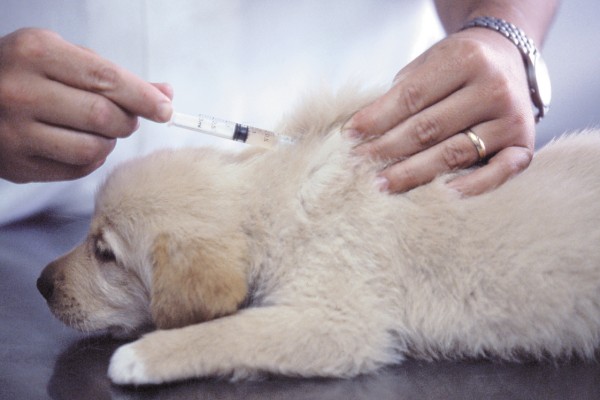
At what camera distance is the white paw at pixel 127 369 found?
4.07 ft

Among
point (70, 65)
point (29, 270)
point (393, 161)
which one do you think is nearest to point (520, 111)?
point (393, 161)

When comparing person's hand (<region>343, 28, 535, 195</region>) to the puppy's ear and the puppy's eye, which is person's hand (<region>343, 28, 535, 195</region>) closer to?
the puppy's ear

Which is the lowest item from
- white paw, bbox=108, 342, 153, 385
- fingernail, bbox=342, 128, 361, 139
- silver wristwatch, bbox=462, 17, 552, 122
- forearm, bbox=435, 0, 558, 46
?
white paw, bbox=108, 342, 153, 385

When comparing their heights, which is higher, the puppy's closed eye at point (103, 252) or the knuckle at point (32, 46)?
the knuckle at point (32, 46)

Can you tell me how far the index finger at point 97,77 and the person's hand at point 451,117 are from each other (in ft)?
1.66

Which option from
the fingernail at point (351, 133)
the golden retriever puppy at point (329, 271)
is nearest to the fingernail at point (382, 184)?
the golden retriever puppy at point (329, 271)

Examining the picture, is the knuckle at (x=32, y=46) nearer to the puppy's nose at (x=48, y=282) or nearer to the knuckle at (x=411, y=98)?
the puppy's nose at (x=48, y=282)

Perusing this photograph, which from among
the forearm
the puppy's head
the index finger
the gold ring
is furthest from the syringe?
the forearm

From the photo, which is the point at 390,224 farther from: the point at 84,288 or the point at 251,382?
the point at 84,288

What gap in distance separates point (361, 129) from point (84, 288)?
80 centimetres

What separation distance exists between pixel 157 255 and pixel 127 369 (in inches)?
9.9

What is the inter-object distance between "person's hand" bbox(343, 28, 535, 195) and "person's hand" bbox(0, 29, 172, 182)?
0.54 metres

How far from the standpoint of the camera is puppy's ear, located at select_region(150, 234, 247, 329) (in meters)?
1.31

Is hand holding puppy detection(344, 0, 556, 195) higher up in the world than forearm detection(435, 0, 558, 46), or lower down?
lower down
